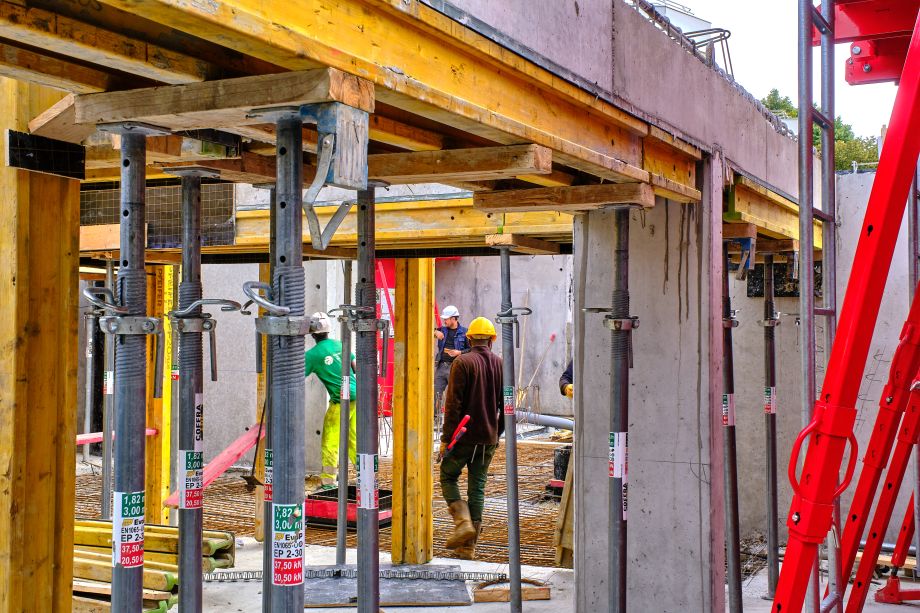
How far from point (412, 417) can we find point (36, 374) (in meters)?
5.06

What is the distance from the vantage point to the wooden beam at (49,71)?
2676mm

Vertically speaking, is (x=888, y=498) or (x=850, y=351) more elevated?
(x=850, y=351)

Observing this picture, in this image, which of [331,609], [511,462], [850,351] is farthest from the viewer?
[331,609]

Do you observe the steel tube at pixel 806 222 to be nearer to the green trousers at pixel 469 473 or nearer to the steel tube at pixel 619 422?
the steel tube at pixel 619 422

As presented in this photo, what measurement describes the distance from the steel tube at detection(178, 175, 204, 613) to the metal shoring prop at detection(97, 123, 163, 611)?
63 centimetres

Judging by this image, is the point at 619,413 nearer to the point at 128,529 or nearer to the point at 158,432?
the point at 128,529

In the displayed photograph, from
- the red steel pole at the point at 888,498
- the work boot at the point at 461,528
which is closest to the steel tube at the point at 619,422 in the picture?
the red steel pole at the point at 888,498

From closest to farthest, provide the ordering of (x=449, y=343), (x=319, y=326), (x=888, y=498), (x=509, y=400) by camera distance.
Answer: (x=319, y=326) < (x=888, y=498) < (x=509, y=400) < (x=449, y=343)

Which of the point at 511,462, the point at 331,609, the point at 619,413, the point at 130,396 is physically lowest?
the point at 331,609

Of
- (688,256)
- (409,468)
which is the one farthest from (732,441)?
(409,468)

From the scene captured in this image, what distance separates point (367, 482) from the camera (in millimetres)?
4414

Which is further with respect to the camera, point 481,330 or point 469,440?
point 481,330

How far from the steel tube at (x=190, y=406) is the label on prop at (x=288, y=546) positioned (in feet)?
3.60

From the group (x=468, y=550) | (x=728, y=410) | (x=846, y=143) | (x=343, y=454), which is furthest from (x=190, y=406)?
(x=846, y=143)
